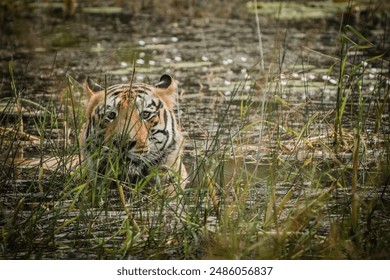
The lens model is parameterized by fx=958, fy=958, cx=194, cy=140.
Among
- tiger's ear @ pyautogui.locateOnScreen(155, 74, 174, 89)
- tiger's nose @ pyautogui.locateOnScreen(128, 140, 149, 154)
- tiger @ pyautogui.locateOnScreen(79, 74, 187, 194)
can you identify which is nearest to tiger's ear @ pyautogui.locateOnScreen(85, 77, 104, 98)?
tiger @ pyautogui.locateOnScreen(79, 74, 187, 194)

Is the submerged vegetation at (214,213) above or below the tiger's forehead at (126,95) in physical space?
below

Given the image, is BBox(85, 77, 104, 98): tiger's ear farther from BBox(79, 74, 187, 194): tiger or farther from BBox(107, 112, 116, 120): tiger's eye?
BBox(107, 112, 116, 120): tiger's eye

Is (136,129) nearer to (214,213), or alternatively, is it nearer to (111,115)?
(111,115)

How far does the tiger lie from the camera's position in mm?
5234

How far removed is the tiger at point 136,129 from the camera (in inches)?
206

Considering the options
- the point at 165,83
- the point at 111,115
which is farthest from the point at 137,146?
the point at 165,83

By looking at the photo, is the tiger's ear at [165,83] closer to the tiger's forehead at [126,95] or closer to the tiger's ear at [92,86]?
the tiger's forehead at [126,95]

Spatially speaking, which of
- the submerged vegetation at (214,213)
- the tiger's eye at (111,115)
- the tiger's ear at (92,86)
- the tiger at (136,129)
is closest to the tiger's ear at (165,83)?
the tiger at (136,129)

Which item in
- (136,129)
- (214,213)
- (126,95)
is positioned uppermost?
(126,95)

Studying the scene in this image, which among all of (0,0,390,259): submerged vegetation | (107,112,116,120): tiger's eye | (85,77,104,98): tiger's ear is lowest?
(0,0,390,259): submerged vegetation

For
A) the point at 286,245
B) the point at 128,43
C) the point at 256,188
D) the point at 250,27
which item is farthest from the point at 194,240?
the point at 250,27

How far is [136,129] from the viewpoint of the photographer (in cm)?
540

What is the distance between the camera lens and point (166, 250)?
436 cm
